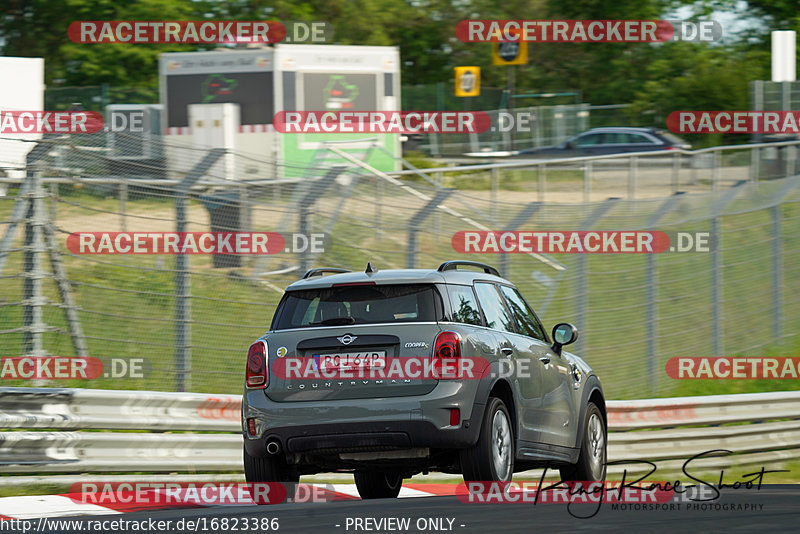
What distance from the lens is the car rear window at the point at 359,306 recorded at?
8500 mm

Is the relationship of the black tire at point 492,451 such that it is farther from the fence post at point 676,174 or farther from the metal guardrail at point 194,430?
the fence post at point 676,174

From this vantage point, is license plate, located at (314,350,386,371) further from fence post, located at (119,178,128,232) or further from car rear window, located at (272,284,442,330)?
fence post, located at (119,178,128,232)

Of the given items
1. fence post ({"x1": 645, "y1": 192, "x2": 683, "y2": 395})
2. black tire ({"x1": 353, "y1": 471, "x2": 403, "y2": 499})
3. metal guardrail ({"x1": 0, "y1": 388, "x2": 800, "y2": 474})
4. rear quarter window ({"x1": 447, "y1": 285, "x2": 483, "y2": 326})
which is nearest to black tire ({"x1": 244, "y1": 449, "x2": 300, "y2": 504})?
rear quarter window ({"x1": 447, "y1": 285, "x2": 483, "y2": 326})

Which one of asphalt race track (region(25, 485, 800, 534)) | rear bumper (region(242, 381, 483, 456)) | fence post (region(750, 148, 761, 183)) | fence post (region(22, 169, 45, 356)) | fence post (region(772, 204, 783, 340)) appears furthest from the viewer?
fence post (region(750, 148, 761, 183))

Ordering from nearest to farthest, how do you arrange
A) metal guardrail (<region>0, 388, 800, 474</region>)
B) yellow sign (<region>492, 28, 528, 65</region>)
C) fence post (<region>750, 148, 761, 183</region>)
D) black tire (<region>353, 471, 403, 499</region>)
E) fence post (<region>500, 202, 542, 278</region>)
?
1. metal guardrail (<region>0, 388, 800, 474</region>)
2. black tire (<region>353, 471, 403, 499</region>)
3. fence post (<region>500, 202, 542, 278</region>)
4. fence post (<region>750, 148, 761, 183</region>)
5. yellow sign (<region>492, 28, 528, 65</region>)

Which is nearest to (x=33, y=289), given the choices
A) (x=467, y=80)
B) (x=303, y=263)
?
(x=303, y=263)

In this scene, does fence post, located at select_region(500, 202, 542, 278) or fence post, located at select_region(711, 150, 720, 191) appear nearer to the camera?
fence post, located at select_region(500, 202, 542, 278)

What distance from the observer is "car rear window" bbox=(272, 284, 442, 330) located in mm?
8500

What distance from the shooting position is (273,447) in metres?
8.47

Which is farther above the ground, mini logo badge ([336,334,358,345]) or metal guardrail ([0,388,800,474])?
mini logo badge ([336,334,358,345])

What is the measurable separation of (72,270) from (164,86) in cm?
1595

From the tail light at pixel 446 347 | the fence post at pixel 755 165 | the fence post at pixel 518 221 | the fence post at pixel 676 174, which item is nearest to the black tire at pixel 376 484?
the tail light at pixel 446 347

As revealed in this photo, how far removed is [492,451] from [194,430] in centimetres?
337

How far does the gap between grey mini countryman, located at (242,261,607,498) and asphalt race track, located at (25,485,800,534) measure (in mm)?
539
